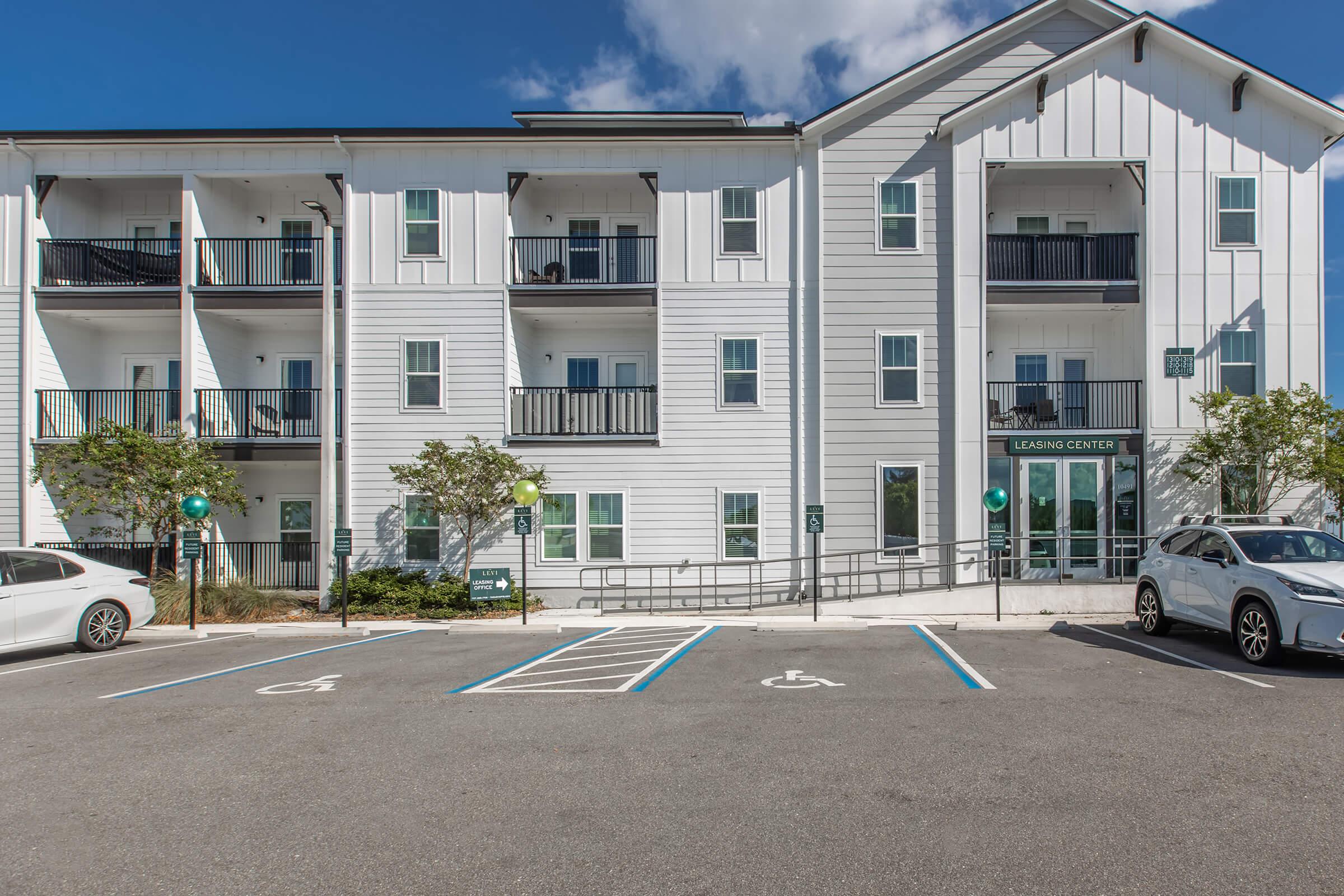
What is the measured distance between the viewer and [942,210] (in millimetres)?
17531

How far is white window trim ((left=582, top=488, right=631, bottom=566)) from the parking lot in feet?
24.8

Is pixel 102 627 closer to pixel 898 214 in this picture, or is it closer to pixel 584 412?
pixel 584 412

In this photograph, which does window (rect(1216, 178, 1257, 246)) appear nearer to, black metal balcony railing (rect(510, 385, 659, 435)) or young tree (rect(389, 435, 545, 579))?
black metal balcony railing (rect(510, 385, 659, 435))

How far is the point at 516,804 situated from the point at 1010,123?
17563 mm

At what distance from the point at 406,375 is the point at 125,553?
7.33 meters

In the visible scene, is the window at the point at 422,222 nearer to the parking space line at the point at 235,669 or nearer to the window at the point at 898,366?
the parking space line at the point at 235,669

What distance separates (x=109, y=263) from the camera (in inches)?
730

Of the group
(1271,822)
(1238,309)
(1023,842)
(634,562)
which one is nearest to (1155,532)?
(1238,309)

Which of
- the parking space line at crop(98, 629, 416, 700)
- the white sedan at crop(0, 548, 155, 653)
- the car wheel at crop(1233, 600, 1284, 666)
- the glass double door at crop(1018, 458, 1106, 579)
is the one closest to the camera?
the parking space line at crop(98, 629, 416, 700)

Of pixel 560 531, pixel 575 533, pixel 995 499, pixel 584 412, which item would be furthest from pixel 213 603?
pixel 995 499

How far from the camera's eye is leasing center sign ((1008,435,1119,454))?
55.6 feet

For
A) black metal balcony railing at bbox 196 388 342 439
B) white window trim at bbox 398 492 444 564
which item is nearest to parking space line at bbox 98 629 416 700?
white window trim at bbox 398 492 444 564

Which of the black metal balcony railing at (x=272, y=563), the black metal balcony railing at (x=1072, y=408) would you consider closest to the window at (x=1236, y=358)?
the black metal balcony railing at (x=1072, y=408)

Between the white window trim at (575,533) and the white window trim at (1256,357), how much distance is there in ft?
45.9
